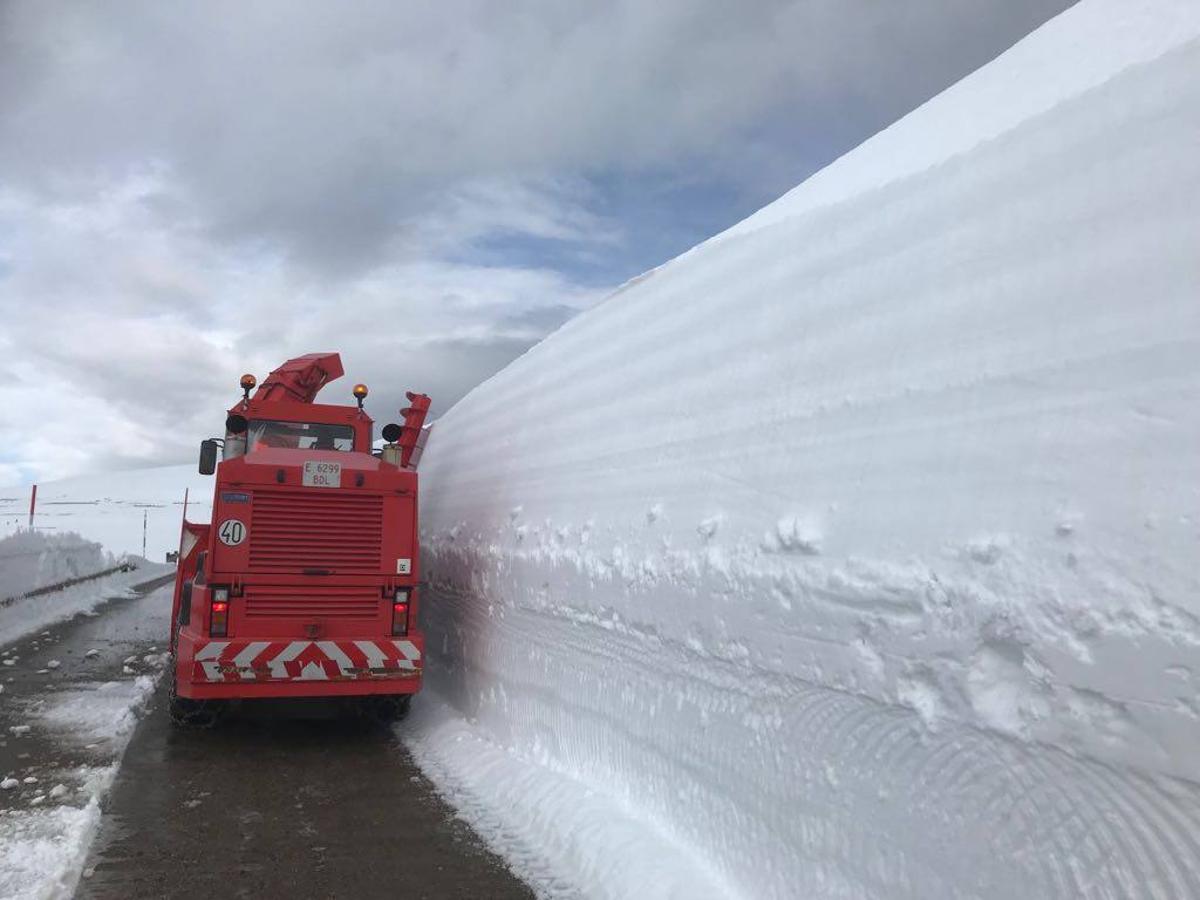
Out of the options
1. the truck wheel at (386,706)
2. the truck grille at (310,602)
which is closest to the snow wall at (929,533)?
the truck grille at (310,602)

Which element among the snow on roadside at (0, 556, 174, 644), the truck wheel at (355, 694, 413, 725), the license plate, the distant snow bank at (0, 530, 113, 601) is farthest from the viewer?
the distant snow bank at (0, 530, 113, 601)

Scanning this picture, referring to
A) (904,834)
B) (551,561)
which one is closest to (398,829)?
(551,561)

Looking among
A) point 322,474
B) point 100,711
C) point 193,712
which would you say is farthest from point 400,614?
point 100,711

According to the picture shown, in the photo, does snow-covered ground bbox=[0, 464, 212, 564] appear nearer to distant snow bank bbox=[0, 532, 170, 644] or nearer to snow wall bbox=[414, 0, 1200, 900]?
distant snow bank bbox=[0, 532, 170, 644]

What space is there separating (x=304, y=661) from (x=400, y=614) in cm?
88

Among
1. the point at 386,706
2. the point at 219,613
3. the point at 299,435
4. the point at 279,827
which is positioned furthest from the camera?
the point at 299,435

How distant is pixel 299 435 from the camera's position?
32.3ft

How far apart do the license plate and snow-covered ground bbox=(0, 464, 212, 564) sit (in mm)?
38220

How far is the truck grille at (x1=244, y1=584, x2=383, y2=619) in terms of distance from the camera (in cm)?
800

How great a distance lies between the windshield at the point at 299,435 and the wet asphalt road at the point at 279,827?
2.87 metres

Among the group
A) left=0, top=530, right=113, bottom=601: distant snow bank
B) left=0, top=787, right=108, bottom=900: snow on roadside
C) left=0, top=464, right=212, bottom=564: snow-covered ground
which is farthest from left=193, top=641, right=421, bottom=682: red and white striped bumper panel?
left=0, top=464, right=212, bottom=564: snow-covered ground

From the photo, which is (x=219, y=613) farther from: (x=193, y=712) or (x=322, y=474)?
(x=322, y=474)

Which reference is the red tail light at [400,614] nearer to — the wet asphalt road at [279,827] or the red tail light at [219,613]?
the wet asphalt road at [279,827]

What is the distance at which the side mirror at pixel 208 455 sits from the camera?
951 centimetres
